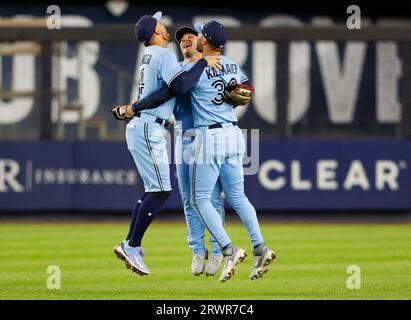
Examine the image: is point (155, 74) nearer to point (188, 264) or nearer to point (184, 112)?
point (184, 112)

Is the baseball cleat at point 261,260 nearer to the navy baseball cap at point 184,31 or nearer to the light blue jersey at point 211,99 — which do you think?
the light blue jersey at point 211,99

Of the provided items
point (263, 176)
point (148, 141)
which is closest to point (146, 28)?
point (148, 141)

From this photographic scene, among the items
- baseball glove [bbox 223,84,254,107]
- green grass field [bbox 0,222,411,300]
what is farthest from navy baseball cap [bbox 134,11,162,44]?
green grass field [bbox 0,222,411,300]

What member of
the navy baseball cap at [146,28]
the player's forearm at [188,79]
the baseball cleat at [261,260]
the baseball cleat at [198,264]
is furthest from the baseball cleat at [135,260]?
the navy baseball cap at [146,28]

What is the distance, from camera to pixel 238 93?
7492mm

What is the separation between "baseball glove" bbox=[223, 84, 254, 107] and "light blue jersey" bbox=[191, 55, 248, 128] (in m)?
0.06

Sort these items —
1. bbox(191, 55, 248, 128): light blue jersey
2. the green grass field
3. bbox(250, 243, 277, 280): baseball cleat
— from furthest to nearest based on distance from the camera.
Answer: bbox(191, 55, 248, 128): light blue jersey → bbox(250, 243, 277, 280): baseball cleat → the green grass field

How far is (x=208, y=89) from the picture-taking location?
24.9 ft

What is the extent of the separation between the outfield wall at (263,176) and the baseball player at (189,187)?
6.00m

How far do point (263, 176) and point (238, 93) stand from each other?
22.4 feet

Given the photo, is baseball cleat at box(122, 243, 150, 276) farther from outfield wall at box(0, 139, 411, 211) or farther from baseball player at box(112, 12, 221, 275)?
outfield wall at box(0, 139, 411, 211)

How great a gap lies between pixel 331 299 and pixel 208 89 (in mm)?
1845

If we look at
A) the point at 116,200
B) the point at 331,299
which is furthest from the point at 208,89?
the point at 116,200

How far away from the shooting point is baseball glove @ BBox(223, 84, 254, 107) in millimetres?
7496
